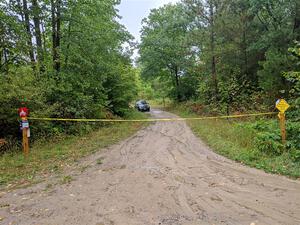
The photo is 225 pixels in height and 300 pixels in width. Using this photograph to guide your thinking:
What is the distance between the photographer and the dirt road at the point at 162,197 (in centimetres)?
357

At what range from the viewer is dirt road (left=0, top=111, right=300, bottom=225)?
3572mm

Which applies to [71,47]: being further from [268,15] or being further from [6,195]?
[268,15]

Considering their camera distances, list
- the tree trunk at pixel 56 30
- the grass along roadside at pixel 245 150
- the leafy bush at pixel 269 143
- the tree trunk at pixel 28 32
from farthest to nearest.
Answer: the tree trunk at pixel 56 30, the tree trunk at pixel 28 32, the leafy bush at pixel 269 143, the grass along roadside at pixel 245 150

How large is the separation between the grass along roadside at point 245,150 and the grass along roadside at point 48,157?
3.77m

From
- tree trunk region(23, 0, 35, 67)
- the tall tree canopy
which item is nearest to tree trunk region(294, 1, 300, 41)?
the tall tree canopy

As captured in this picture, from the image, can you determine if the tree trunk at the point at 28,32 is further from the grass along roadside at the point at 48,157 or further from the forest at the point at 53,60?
the grass along roadside at the point at 48,157

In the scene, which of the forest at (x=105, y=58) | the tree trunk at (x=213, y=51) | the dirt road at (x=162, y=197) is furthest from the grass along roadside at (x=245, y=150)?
the tree trunk at (x=213, y=51)

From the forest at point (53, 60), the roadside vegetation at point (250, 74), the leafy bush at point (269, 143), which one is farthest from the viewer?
the forest at point (53, 60)

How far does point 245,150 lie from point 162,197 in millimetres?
3684

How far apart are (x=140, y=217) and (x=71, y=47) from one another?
33.4ft

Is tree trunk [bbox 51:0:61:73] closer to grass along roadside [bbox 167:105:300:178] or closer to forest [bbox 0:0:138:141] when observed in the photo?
forest [bbox 0:0:138:141]

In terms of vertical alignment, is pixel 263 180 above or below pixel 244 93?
below

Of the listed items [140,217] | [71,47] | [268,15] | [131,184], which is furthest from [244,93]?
[140,217]

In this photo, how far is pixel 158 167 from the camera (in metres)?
6.03
